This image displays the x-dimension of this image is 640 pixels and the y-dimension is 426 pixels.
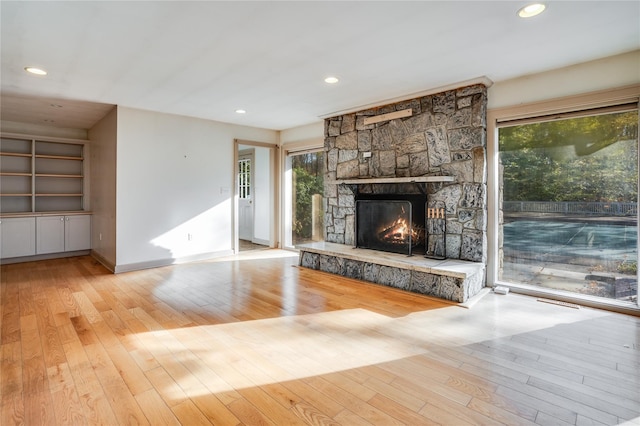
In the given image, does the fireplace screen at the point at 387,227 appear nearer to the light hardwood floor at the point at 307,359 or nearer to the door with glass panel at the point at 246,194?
the light hardwood floor at the point at 307,359

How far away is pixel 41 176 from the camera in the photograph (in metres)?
5.87

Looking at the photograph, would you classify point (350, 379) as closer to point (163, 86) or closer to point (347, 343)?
point (347, 343)

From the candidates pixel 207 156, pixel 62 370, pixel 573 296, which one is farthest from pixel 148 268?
pixel 573 296

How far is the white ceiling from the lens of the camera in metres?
2.32

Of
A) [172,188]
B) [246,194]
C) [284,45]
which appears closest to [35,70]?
[172,188]

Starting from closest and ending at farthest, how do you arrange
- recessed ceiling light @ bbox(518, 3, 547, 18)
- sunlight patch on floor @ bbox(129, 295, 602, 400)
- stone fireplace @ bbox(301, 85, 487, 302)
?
sunlight patch on floor @ bbox(129, 295, 602, 400) < recessed ceiling light @ bbox(518, 3, 547, 18) < stone fireplace @ bbox(301, 85, 487, 302)

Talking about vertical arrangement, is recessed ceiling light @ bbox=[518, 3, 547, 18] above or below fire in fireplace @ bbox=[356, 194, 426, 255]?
above

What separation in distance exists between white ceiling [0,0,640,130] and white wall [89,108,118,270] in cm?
83

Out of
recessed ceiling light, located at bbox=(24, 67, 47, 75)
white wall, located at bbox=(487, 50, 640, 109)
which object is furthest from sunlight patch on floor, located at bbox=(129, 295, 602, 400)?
recessed ceiling light, located at bbox=(24, 67, 47, 75)

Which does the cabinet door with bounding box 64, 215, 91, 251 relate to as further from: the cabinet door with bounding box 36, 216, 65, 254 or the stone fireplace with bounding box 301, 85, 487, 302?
the stone fireplace with bounding box 301, 85, 487, 302

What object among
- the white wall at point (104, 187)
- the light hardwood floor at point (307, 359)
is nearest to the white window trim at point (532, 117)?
the light hardwood floor at point (307, 359)

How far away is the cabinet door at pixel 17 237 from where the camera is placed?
5230 mm

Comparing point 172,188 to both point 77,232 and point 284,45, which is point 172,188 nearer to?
point 77,232

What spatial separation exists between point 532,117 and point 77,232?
7.33 meters
